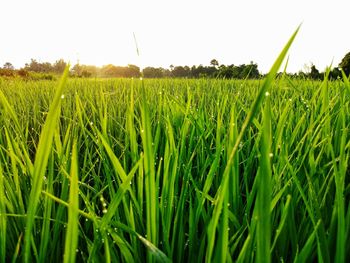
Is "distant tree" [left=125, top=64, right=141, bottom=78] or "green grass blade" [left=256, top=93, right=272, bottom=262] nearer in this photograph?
"green grass blade" [left=256, top=93, right=272, bottom=262]

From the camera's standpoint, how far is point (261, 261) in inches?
11.0

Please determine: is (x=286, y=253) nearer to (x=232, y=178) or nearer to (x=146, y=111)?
(x=232, y=178)

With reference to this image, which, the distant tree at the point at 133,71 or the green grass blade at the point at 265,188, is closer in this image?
the green grass blade at the point at 265,188

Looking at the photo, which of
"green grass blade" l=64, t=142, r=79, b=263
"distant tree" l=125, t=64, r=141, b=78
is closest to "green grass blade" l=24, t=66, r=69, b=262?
"green grass blade" l=64, t=142, r=79, b=263

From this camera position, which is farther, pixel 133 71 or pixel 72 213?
pixel 133 71

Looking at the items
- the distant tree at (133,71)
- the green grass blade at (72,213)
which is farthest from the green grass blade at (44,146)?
the distant tree at (133,71)

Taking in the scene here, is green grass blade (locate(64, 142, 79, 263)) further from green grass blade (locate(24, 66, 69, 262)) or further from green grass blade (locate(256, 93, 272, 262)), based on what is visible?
green grass blade (locate(256, 93, 272, 262))

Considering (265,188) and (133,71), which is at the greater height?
(133,71)

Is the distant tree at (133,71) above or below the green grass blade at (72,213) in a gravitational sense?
above

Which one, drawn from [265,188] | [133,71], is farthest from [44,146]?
[133,71]

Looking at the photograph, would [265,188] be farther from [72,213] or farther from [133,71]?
[133,71]

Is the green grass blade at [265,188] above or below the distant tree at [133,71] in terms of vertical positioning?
below

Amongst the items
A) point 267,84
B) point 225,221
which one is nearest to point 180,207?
point 225,221

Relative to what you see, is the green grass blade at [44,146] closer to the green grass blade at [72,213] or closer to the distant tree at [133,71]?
the green grass blade at [72,213]
